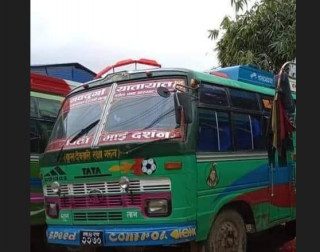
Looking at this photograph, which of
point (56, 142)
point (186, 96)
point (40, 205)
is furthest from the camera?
point (40, 205)

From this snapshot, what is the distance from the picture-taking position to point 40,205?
7465 millimetres

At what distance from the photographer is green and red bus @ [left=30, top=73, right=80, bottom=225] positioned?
7402 millimetres

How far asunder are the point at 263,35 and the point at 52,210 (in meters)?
10.9

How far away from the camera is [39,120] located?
7.70 meters

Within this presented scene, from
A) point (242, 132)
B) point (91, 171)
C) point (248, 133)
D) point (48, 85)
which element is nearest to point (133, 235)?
point (91, 171)

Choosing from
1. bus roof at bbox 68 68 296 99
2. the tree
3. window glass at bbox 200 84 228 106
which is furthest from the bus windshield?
the tree

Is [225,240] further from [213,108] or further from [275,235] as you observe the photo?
[275,235]

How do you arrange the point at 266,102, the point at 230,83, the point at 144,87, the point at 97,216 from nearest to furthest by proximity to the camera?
the point at 97,216
the point at 144,87
the point at 230,83
the point at 266,102

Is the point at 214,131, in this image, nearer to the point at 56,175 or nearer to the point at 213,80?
the point at 213,80

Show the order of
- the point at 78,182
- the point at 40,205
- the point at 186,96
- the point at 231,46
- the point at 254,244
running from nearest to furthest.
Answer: the point at 186,96
the point at 78,182
the point at 40,205
the point at 254,244
the point at 231,46

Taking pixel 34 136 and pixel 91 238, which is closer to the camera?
pixel 91 238

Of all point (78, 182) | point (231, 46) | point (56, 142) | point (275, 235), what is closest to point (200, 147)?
point (78, 182)

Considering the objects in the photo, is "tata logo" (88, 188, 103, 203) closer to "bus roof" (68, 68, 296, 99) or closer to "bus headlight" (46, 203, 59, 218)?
"bus headlight" (46, 203, 59, 218)

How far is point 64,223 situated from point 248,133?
A: 270cm
